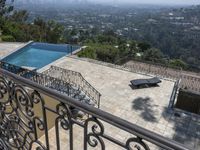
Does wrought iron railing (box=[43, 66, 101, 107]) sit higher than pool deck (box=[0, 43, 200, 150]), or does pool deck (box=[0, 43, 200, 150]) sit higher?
wrought iron railing (box=[43, 66, 101, 107])

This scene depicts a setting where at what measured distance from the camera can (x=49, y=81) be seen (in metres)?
9.25

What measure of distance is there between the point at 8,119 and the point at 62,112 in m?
1.22

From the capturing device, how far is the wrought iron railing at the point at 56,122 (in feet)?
4.75

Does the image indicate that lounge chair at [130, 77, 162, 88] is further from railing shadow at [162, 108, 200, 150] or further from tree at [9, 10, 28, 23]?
tree at [9, 10, 28, 23]

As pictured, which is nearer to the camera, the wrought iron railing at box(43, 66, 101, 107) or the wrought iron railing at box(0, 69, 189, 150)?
the wrought iron railing at box(0, 69, 189, 150)

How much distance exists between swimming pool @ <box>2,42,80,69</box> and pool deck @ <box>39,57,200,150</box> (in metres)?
2.05

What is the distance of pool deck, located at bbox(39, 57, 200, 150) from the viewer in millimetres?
7941

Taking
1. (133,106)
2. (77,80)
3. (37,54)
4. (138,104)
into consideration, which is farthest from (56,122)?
(37,54)

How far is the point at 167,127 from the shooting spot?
27.0 ft

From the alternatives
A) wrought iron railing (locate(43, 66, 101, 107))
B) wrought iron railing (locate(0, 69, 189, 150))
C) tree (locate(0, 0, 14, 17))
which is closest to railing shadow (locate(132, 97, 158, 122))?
wrought iron railing (locate(43, 66, 101, 107))

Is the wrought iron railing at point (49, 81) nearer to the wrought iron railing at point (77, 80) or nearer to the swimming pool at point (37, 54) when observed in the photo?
the wrought iron railing at point (77, 80)

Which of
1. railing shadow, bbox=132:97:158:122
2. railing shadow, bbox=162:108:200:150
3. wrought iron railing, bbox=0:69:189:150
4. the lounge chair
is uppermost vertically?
wrought iron railing, bbox=0:69:189:150

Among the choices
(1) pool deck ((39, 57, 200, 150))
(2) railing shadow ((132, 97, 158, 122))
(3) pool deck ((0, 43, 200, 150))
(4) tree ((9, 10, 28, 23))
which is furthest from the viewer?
(4) tree ((9, 10, 28, 23))

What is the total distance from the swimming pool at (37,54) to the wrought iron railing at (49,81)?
5.31 meters
